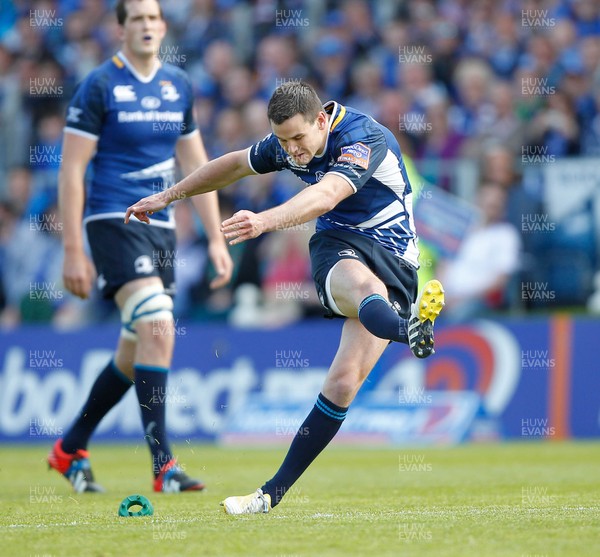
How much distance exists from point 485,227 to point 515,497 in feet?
20.8

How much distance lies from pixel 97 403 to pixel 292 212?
10.4 feet

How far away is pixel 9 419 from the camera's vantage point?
1354cm

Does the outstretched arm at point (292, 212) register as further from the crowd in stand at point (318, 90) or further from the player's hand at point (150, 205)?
the crowd in stand at point (318, 90)

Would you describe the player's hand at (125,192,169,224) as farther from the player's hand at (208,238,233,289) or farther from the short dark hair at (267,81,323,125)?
the player's hand at (208,238,233,289)

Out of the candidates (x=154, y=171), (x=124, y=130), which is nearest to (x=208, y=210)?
(x=154, y=171)

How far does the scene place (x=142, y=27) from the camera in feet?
27.1

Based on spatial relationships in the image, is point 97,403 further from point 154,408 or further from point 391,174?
point 391,174

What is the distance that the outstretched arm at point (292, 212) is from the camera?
17.6 feet

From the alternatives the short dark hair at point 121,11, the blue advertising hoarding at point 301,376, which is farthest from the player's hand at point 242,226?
the blue advertising hoarding at point 301,376

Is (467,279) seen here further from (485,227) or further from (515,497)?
(515,497)

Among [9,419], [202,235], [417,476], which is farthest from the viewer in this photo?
[202,235]

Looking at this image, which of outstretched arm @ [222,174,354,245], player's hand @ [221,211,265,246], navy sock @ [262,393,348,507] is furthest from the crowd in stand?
player's hand @ [221,211,265,246]

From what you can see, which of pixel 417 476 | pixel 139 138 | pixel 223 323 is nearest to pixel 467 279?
pixel 223 323

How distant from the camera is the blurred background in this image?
12.6 metres
